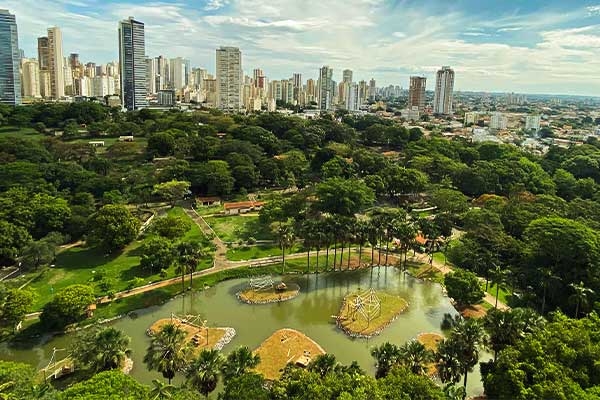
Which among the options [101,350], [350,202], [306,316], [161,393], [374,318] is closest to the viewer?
[161,393]

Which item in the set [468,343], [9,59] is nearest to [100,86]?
[9,59]

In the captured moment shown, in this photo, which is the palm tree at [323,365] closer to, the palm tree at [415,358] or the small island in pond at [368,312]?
the palm tree at [415,358]

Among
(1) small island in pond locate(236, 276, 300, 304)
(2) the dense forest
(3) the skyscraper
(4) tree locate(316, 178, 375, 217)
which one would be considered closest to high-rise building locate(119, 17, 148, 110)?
(3) the skyscraper

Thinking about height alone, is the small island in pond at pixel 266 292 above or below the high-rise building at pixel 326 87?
below

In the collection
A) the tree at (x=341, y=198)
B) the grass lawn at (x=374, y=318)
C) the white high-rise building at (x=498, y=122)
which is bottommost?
the grass lawn at (x=374, y=318)

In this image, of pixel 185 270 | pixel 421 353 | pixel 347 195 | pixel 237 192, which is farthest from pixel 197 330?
pixel 237 192

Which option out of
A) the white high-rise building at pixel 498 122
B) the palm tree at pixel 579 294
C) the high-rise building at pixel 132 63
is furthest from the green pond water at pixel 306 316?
the white high-rise building at pixel 498 122

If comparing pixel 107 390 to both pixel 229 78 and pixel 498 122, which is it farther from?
pixel 498 122
